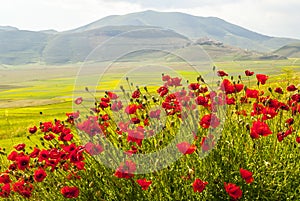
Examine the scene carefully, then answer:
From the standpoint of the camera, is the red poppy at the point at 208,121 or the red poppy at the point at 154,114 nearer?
the red poppy at the point at 208,121

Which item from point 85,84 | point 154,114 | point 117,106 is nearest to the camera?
point 154,114

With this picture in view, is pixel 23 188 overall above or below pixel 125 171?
below

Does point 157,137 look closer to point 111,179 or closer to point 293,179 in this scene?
point 111,179

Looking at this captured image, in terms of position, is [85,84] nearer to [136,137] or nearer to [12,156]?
[12,156]

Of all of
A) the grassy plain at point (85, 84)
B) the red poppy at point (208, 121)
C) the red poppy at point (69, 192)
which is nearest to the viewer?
the red poppy at point (69, 192)

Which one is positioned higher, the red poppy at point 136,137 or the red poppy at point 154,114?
the red poppy at point 154,114

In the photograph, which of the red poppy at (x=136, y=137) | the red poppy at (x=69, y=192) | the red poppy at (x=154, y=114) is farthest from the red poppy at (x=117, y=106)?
the red poppy at (x=69, y=192)

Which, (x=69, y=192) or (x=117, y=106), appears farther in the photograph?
(x=117, y=106)

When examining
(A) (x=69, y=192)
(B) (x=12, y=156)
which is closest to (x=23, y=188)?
(B) (x=12, y=156)

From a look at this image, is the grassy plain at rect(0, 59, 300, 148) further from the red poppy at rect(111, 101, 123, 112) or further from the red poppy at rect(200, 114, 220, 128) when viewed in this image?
the red poppy at rect(200, 114, 220, 128)

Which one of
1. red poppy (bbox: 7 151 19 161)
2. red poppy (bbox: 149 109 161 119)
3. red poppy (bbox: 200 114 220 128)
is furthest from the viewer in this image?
red poppy (bbox: 149 109 161 119)

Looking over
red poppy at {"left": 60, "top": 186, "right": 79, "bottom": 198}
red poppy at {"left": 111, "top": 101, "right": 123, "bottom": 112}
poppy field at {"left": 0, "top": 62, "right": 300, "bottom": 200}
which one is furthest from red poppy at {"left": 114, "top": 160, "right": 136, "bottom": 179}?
red poppy at {"left": 111, "top": 101, "right": 123, "bottom": 112}

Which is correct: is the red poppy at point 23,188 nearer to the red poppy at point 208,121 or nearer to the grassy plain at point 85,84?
the grassy plain at point 85,84

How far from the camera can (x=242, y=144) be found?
13.4 feet
